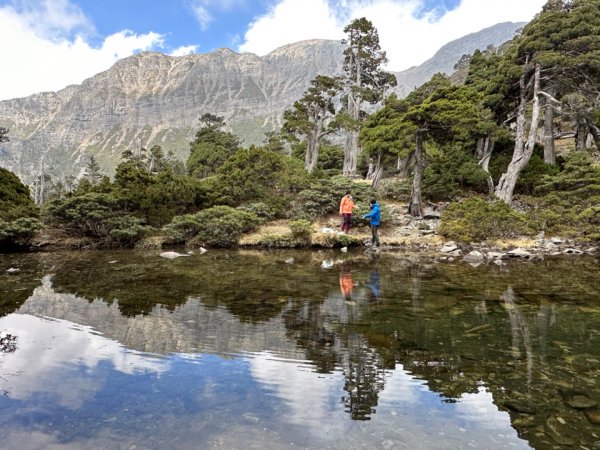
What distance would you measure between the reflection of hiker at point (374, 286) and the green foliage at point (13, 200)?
58.2 ft

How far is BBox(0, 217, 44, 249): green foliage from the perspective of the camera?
54.5 feet

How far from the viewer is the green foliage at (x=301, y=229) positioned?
59.1 ft

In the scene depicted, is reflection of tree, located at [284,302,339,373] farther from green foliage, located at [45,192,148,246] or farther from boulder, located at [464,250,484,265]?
green foliage, located at [45,192,148,246]

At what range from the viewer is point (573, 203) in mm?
17844

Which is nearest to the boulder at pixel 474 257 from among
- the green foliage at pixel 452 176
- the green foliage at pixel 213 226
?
the green foliage at pixel 452 176

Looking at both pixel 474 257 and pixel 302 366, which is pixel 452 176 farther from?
pixel 302 366

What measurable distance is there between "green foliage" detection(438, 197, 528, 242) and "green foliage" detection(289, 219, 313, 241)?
645 cm

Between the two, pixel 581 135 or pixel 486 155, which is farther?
pixel 581 135

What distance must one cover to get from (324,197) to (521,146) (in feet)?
41.4

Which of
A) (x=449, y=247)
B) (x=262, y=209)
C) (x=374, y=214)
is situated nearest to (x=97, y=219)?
(x=262, y=209)

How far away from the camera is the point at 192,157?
44344 mm

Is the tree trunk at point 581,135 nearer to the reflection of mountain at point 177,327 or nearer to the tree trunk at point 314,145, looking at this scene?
the tree trunk at point 314,145

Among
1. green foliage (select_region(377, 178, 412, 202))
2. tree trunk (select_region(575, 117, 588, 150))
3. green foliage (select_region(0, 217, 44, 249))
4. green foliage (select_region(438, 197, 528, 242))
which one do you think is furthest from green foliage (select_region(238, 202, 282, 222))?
tree trunk (select_region(575, 117, 588, 150))

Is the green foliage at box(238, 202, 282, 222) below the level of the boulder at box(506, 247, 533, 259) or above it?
above
